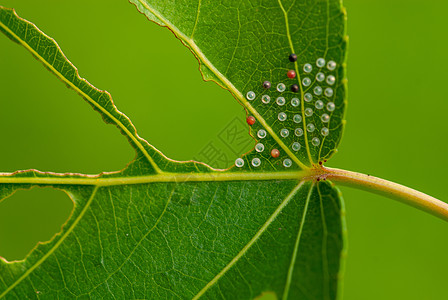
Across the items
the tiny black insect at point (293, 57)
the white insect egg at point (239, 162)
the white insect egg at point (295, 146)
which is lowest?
the white insect egg at point (239, 162)

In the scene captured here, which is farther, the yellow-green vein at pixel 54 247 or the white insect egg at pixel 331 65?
the yellow-green vein at pixel 54 247

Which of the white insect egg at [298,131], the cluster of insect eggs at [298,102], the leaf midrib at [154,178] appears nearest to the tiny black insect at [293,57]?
the cluster of insect eggs at [298,102]

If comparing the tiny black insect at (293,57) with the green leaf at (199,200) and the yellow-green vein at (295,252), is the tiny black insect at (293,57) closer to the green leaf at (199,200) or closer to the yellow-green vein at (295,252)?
the green leaf at (199,200)

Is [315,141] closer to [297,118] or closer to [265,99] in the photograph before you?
[297,118]

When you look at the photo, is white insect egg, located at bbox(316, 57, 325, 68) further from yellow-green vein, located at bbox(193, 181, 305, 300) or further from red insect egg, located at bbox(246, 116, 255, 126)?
yellow-green vein, located at bbox(193, 181, 305, 300)

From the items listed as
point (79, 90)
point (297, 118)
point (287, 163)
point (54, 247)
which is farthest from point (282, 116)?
point (54, 247)

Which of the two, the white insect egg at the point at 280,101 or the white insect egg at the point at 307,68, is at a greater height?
the white insect egg at the point at 307,68
